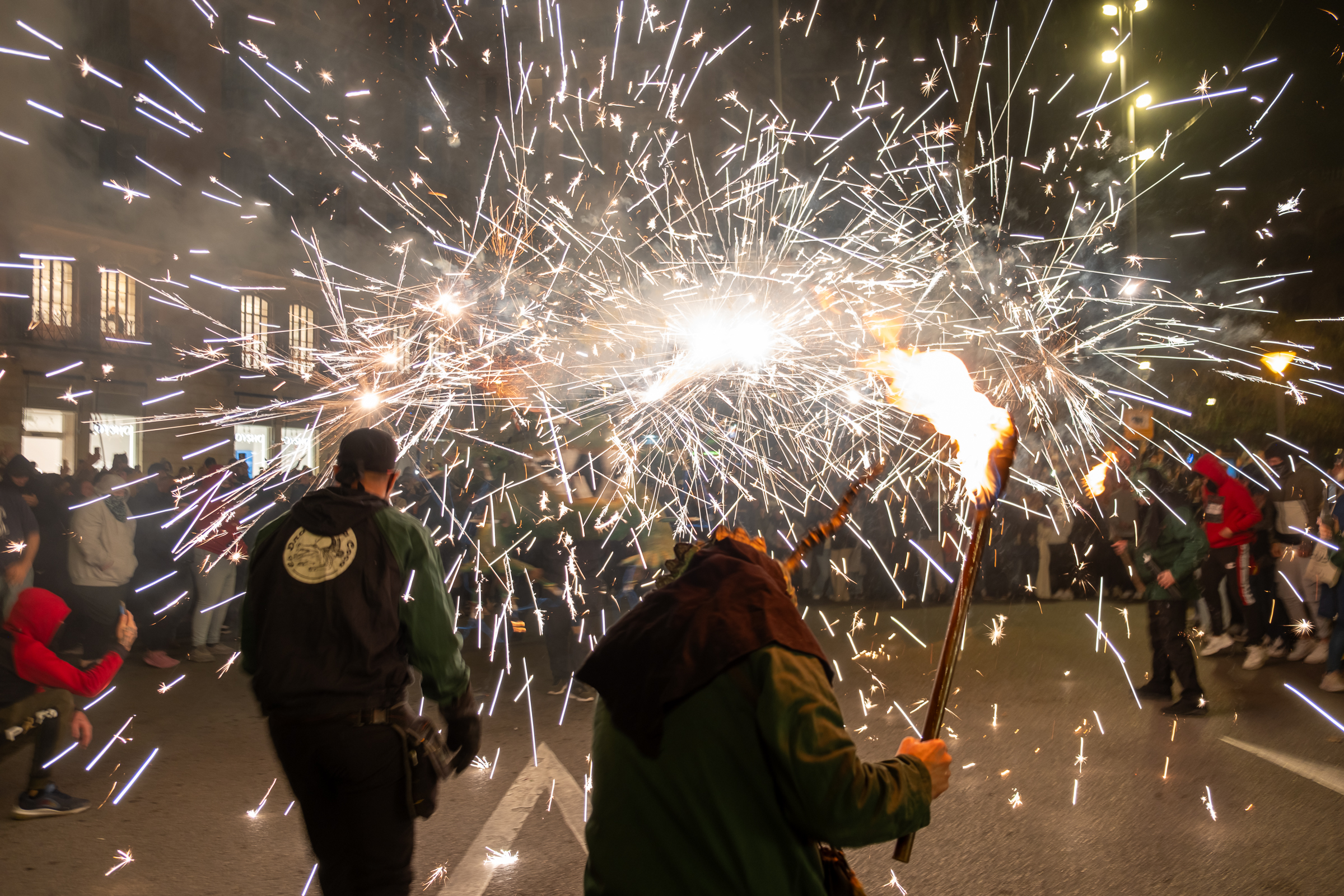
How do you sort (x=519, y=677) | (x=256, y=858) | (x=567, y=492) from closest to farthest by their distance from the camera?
(x=256, y=858) < (x=567, y=492) < (x=519, y=677)

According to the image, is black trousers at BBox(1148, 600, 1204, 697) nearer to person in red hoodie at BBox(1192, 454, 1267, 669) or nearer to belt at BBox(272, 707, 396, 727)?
person in red hoodie at BBox(1192, 454, 1267, 669)

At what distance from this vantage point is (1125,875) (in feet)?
11.7

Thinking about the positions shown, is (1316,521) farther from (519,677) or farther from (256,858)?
(256,858)

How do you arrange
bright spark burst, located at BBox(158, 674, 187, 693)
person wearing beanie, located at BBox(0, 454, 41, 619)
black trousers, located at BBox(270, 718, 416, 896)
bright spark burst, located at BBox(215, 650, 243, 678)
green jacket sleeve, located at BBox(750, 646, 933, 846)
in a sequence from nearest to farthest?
1. green jacket sleeve, located at BBox(750, 646, 933, 846)
2. black trousers, located at BBox(270, 718, 416, 896)
3. person wearing beanie, located at BBox(0, 454, 41, 619)
4. bright spark burst, located at BBox(158, 674, 187, 693)
5. bright spark burst, located at BBox(215, 650, 243, 678)

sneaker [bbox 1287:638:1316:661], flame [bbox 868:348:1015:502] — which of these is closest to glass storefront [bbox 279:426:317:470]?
flame [bbox 868:348:1015:502]

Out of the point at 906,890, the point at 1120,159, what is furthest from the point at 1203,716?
the point at 1120,159

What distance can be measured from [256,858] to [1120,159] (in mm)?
15752

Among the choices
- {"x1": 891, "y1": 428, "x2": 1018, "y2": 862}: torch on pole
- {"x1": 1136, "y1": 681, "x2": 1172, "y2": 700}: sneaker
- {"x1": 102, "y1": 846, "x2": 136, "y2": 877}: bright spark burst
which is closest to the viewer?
{"x1": 891, "y1": 428, "x2": 1018, "y2": 862}: torch on pole

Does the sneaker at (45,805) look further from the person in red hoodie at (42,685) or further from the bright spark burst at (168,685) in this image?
the bright spark burst at (168,685)

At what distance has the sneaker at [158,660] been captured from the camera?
7742mm

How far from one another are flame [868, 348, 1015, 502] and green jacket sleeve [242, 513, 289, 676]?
1848 millimetres

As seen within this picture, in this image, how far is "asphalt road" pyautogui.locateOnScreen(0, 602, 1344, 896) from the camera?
3592mm

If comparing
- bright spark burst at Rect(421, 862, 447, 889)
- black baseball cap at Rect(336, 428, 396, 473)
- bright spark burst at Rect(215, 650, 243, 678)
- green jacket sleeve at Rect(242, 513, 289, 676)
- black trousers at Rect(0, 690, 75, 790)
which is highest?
black baseball cap at Rect(336, 428, 396, 473)

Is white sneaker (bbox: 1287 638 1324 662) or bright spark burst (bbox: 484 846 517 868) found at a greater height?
white sneaker (bbox: 1287 638 1324 662)
